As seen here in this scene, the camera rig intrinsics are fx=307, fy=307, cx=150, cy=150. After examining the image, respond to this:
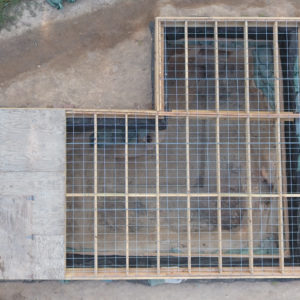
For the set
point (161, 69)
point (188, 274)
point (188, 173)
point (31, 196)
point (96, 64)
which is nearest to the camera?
point (31, 196)

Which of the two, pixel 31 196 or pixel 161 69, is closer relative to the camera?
pixel 31 196

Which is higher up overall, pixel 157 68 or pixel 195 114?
pixel 157 68

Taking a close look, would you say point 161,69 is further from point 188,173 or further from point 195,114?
point 188,173

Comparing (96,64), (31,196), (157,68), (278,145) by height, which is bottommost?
(31,196)

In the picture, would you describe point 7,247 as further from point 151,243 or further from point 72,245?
point 151,243

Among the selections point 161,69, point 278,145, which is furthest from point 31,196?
point 278,145

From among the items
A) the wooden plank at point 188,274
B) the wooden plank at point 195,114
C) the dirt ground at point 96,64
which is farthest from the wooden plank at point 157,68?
the wooden plank at point 188,274

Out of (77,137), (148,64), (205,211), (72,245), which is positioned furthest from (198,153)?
(72,245)

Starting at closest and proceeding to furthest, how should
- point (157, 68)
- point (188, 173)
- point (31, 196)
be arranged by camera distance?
1. point (31, 196)
2. point (188, 173)
3. point (157, 68)
